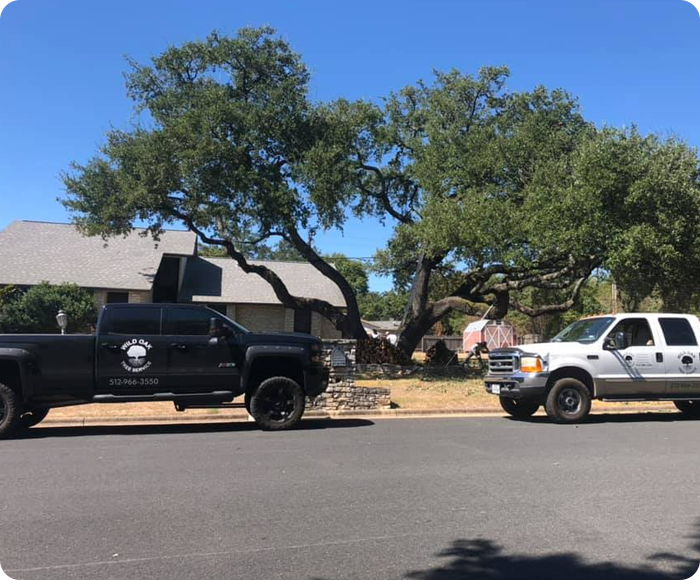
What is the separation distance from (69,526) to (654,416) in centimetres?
1193

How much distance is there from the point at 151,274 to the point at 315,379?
20.3 metres

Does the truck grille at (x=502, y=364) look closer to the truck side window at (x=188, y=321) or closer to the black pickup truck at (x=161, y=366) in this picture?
the black pickup truck at (x=161, y=366)

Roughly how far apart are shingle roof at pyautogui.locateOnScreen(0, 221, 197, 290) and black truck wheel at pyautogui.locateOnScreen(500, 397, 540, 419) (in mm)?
19631

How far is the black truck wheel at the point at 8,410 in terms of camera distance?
964 centimetres

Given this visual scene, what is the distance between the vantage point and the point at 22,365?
9.67 meters

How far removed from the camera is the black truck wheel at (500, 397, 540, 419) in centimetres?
1284

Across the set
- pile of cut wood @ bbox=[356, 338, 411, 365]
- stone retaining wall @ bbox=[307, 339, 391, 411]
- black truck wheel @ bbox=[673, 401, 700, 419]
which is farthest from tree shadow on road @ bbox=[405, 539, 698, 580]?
pile of cut wood @ bbox=[356, 338, 411, 365]

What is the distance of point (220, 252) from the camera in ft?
204

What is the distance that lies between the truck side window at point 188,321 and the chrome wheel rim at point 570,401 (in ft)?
22.2

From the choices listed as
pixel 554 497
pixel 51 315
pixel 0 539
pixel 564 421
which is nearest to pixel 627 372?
pixel 564 421

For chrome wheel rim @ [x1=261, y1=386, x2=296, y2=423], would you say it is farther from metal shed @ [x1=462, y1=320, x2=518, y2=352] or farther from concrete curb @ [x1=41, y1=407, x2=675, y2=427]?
metal shed @ [x1=462, y1=320, x2=518, y2=352]

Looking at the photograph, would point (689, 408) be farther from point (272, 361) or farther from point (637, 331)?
point (272, 361)

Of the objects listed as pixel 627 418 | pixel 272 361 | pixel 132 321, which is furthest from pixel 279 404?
pixel 627 418

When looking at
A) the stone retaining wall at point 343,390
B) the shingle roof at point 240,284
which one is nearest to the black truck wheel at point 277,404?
the stone retaining wall at point 343,390
